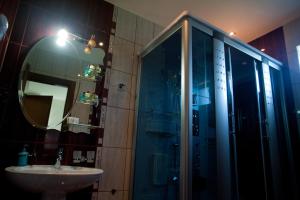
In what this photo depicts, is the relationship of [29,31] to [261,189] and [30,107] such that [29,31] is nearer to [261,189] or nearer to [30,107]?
Result: [30,107]

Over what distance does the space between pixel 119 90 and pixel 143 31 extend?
759 millimetres

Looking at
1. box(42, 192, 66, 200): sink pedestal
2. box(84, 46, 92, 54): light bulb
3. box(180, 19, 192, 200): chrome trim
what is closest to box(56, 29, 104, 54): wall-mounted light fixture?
box(84, 46, 92, 54): light bulb

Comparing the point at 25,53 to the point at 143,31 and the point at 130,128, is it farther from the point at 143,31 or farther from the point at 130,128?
the point at 143,31

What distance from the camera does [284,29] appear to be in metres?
2.13

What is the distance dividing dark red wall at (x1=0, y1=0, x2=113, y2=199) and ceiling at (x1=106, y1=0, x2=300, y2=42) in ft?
1.45

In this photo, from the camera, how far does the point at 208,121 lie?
1.42m

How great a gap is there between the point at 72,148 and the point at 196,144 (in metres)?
0.95

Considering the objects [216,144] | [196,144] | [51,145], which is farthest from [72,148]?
[216,144]

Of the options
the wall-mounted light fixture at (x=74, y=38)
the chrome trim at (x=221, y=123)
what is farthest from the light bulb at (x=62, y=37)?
the chrome trim at (x=221, y=123)

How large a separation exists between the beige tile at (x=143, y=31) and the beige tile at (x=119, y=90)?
0.45 meters

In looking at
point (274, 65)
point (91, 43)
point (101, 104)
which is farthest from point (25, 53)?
point (274, 65)

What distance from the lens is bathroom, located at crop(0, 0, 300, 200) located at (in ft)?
4.42

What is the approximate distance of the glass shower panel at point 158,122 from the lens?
1572 mm

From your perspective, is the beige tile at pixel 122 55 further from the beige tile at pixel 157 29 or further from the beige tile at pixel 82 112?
the beige tile at pixel 82 112
